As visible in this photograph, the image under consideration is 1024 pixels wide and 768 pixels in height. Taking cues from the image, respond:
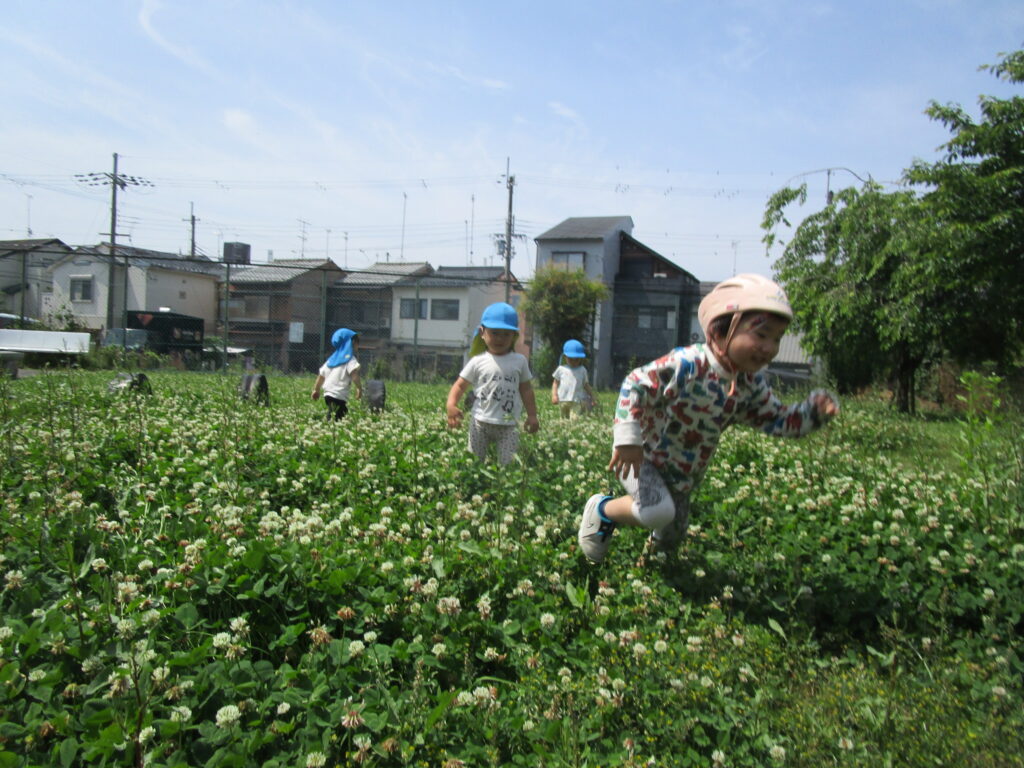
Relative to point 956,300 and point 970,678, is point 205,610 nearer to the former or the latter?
point 970,678

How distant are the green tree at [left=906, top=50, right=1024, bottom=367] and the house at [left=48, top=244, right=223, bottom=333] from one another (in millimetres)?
23587

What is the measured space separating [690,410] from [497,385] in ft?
8.46

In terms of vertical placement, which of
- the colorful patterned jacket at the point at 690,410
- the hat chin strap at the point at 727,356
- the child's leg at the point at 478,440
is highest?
the hat chin strap at the point at 727,356

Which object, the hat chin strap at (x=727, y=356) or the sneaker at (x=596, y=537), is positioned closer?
the hat chin strap at (x=727, y=356)

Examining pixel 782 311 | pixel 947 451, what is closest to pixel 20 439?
pixel 782 311

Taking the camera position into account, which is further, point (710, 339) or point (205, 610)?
point (710, 339)

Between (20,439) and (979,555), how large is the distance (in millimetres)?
5681

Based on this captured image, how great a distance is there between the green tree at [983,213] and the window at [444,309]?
2807 cm

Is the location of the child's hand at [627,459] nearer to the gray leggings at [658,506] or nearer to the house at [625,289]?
the gray leggings at [658,506]

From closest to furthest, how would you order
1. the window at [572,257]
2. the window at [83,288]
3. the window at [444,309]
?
the window at [83,288], the window at [444,309], the window at [572,257]

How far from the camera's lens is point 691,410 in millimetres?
3637

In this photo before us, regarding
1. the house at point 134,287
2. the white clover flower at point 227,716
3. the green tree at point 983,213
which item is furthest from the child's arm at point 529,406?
the house at point 134,287

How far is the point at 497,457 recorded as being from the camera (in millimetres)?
5570

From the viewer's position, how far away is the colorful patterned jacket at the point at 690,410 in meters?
3.53
